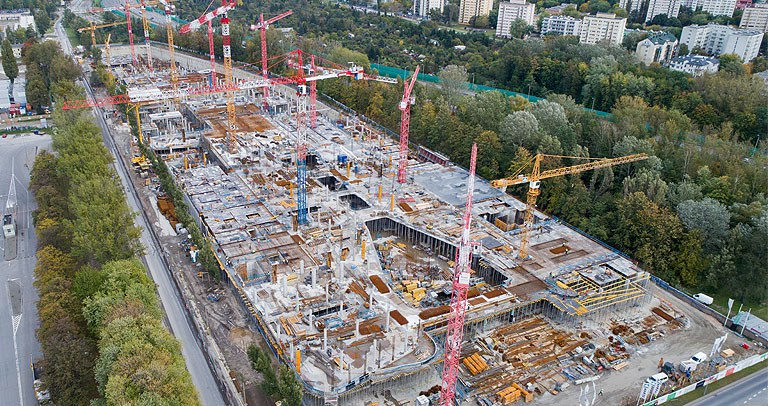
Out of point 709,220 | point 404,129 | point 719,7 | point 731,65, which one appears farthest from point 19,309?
point 719,7

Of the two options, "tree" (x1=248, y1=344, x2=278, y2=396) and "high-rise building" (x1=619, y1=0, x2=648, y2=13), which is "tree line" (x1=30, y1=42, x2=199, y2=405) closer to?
"tree" (x1=248, y1=344, x2=278, y2=396)

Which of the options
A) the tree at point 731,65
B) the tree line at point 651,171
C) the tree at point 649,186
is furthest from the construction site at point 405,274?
the tree at point 731,65

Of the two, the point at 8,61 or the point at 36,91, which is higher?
the point at 8,61

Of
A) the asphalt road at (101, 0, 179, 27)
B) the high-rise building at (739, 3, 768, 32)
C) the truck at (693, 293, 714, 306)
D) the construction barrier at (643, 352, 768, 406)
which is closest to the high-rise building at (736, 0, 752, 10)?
the high-rise building at (739, 3, 768, 32)

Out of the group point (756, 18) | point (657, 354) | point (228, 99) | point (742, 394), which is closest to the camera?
point (742, 394)

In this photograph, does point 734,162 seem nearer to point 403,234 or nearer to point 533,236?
point 533,236

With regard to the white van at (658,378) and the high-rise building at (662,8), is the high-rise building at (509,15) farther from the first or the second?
the white van at (658,378)

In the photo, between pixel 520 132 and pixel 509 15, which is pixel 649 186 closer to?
pixel 520 132
